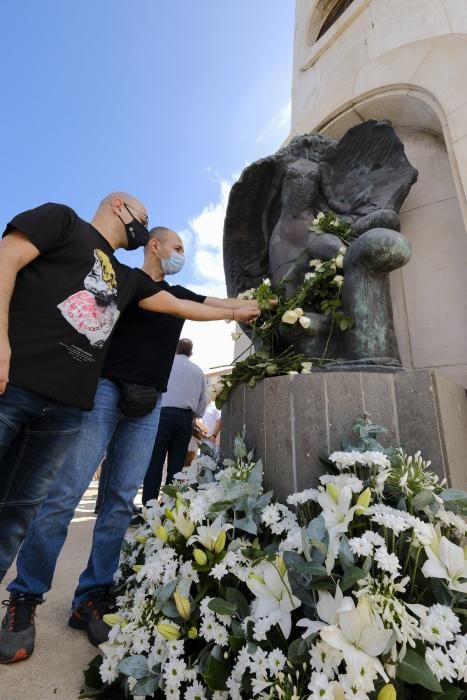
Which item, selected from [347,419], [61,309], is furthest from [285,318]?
[61,309]

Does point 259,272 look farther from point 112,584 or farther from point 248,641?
point 248,641

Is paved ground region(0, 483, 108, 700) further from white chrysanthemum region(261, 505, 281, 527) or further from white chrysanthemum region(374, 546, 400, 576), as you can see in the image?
white chrysanthemum region(374, 546, 400, 576)

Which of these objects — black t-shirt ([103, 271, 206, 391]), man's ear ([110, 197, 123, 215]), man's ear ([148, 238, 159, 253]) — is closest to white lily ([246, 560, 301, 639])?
black t-shirt ([103, 271, 206, 391])

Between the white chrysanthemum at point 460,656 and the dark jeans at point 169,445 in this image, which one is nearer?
the white chrysanthemum at point 460,656

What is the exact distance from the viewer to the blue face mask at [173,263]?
212 centimetres

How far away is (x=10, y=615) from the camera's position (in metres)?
1.45

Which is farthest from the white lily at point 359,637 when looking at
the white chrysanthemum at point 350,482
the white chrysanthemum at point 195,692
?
the white chrysanthemum at point 195,692

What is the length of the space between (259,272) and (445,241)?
1306 millimetres

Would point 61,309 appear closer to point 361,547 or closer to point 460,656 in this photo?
point 361,547

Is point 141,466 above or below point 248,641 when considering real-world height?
above

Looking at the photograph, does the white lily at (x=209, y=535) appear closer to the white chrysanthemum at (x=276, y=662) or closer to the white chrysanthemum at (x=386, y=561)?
the white chrysanthemum at (x=276, y=662)

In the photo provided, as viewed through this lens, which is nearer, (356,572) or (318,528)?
(356,572)

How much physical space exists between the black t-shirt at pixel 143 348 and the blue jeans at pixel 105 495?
10 centimetres

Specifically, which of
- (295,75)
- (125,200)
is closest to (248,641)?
(125,200)
